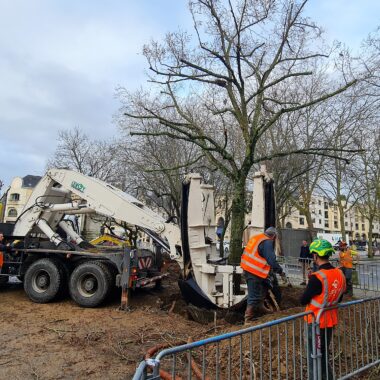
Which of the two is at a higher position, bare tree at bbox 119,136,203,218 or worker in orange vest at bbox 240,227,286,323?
bare tree at bbox 119,136,203,218

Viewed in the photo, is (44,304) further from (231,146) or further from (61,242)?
(231,146)

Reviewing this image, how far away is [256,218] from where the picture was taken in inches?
302

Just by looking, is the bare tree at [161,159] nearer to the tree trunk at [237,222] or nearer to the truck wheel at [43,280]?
the tree trunk at [237,222]

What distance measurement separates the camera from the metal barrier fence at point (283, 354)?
3.80 m

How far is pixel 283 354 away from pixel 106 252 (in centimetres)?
597

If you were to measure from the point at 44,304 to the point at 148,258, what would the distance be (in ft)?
8.66

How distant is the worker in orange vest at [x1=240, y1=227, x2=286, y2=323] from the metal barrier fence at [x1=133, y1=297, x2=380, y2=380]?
1323 mm

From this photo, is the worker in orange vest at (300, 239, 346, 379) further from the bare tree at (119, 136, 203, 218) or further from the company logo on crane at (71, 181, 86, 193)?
the bare tree at (119, 136, 203, 218)

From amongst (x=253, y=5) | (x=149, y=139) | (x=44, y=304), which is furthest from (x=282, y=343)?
(x=149, y=139)

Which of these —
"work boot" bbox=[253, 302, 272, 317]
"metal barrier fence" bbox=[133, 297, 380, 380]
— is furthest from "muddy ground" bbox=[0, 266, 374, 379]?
"metal barrier fence" bbox=[133, 297, 380, 380]

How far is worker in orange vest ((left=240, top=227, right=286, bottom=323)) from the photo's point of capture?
632 centimetres

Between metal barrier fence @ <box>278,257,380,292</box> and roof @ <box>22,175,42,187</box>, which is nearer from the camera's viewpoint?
metal barrier fence @ <box>278,257,380,292</box>

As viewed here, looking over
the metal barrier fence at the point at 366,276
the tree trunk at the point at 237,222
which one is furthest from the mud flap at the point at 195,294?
the metal barrier fence at the point at 366,276

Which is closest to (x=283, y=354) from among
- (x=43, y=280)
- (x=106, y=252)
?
(x=106, y=252)
